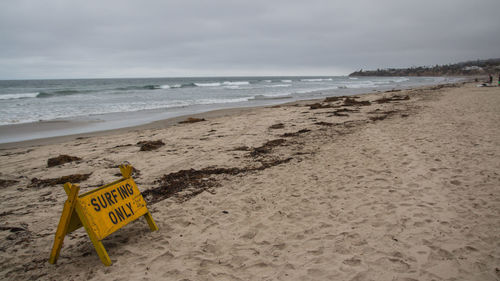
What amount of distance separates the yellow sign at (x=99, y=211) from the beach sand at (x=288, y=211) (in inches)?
13.9

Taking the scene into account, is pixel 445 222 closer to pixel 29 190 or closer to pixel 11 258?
pixel 11 258

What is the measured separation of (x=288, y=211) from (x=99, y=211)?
2562 mm

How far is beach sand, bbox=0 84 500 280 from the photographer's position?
10.0ft

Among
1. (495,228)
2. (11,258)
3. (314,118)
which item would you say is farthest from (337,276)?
(314,118)

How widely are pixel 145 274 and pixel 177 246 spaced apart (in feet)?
1.88

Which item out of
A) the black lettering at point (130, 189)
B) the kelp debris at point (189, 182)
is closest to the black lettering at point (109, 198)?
the black lettering at point (130, 189)

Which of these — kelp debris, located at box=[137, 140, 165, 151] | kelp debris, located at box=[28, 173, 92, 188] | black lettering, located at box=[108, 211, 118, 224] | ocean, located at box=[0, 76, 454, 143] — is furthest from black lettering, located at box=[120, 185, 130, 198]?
ocean, located at box=[0, 76, 454, 143]

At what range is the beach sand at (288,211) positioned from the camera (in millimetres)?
3053

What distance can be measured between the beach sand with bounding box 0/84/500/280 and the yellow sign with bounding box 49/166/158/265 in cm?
35

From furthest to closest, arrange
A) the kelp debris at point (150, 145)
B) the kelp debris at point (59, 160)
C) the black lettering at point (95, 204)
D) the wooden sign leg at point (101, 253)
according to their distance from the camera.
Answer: the kelp debris at point (150, 145) → the kelp debris at point (59, 160) → the black lettering at point (95, 204) → the wooden sign leg at point (101, 253)

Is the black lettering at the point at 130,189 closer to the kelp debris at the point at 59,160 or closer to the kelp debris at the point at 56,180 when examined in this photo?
the kelp debris at the point at 56,180

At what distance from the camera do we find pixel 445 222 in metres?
3.64

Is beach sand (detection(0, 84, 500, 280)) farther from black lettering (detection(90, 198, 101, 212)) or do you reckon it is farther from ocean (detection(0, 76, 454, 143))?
ocean (detection(0, 76, 454, 143))

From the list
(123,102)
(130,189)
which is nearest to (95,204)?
(130,189)
